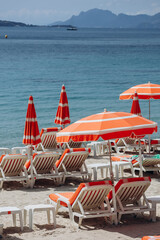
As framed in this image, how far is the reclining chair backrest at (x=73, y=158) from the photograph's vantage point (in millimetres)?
10051

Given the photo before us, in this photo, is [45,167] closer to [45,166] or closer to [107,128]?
[45,166]

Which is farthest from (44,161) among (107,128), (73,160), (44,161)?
(107,128)

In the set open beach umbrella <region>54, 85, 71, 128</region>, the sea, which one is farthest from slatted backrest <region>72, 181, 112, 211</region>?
the sea

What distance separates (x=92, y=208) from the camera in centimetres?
739

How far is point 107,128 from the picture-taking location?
6812 millimetres

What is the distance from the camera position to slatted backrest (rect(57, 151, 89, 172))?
33.0 ft

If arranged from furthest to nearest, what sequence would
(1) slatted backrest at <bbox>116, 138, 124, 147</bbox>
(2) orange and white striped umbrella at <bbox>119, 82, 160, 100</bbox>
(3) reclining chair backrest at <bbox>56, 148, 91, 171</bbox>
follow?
(1) slatted backrest at <bbox>116, 138, 124, 147</bbox> < (2) orange and white striped umbrella at <bbox>119, 82, 160, 100</bbox> < (3) reclining chair backrest at <bbox>56, 148, 91, 171</bbox>

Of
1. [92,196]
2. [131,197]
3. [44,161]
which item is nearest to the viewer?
[92,196]

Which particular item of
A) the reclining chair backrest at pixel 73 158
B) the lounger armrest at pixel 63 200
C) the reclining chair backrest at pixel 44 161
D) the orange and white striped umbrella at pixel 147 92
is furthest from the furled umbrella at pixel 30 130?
the orange and white striped umbrella at pixel 147 92

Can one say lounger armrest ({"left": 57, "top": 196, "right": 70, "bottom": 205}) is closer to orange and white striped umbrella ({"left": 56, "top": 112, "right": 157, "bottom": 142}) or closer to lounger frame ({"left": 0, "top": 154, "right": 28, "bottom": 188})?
orange and white striped umbrella ({"left": 56, "top": 112, "right": 157, "bottom": 142})

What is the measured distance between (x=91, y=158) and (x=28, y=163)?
327cm

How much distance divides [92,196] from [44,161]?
10.8ft

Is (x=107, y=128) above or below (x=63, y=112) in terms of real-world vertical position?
above

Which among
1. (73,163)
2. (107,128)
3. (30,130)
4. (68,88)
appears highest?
(107,128)
